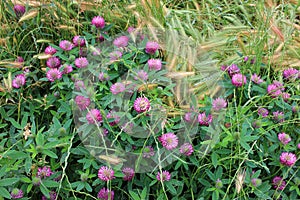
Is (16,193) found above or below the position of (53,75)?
below

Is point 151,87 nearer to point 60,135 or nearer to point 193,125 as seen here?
point 193,125

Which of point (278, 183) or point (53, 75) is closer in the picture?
point (278, 183)

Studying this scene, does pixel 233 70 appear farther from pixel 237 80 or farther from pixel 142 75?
pixel 142 75

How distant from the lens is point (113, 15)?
208cm

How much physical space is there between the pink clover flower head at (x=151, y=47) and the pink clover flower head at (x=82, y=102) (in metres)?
0.31

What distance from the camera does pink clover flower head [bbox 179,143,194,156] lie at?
153 cm

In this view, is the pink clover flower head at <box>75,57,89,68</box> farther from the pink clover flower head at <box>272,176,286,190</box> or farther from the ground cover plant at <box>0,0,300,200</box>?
the pink clover flower head at <box>272,176,286,190</box>

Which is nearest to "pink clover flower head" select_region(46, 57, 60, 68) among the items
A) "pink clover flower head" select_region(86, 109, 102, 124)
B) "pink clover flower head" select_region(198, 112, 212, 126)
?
"pink clover flower head" select_region(86, 109, 102, 124)

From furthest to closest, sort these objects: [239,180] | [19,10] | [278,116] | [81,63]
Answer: [19,10] < [81,63] < [278,116] < [239,180]

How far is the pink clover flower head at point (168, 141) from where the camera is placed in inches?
60.0

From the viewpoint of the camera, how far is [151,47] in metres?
1.74

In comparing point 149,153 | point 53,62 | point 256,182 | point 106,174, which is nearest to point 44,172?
point 106,174

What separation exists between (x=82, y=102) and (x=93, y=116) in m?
0.08

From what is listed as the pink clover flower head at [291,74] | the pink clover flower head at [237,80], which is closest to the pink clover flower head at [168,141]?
the pink clover flower head at [237,80]
